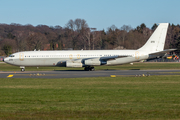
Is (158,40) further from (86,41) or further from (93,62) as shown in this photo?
(86,41)

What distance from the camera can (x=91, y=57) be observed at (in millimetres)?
40875

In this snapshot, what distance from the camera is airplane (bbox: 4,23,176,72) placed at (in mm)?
40250

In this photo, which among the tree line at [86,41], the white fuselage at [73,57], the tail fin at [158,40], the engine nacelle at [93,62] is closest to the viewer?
the engine nacelle at [93,62]

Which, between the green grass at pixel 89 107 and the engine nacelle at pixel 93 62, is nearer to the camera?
the green grass at pixel 89 107

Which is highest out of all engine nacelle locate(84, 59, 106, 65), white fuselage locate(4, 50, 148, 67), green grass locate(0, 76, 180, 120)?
white fuselage locate(4, 50, 148, 67)

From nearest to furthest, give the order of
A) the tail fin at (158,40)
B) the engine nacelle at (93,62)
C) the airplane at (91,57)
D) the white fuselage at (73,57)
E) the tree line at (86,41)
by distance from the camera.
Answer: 1. the engine nacelle at (93,62)
2. the airplane at (91,57)
3. the white fuselage at (73,57)
4. the tail fin at (158,40)
5. the tree line at (86,41)

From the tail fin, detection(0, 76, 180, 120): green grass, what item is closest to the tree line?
the tail fin

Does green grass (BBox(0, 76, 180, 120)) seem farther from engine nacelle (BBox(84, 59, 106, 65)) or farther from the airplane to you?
the airplane

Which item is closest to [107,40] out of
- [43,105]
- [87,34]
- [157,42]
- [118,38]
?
[118,38]

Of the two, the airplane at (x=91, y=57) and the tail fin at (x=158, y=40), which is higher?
the tail fin at (x=158, y=40)

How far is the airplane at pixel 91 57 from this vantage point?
40.2m

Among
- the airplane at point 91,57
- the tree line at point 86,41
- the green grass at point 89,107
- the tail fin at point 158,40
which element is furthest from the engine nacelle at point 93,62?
the tree line at point 86,41

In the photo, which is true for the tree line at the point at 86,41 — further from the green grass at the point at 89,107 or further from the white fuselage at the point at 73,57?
the green grass at the point at 89,107

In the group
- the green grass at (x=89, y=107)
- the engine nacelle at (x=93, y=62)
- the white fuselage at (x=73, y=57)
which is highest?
the white fuselage at (x=73, y=57)
